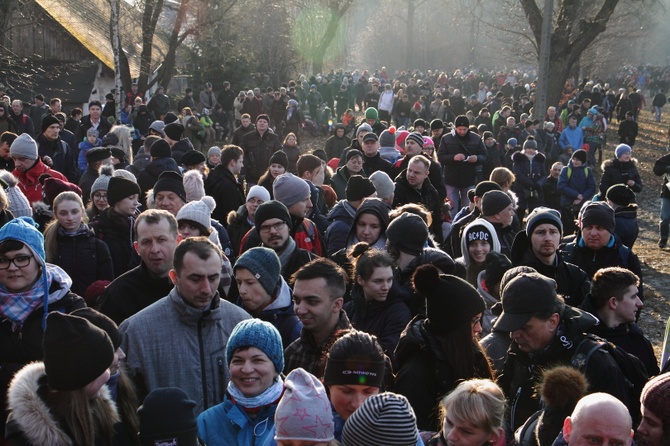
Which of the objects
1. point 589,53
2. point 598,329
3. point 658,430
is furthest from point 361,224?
point 589,53

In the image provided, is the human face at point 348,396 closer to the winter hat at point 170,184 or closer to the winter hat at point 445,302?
the winter hat at point 445,302

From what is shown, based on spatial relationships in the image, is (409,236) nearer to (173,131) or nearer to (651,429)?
(651,429)

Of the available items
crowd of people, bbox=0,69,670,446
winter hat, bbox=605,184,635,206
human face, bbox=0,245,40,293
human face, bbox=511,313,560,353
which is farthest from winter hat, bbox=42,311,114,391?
winter hat, bbox=605,184,635,206

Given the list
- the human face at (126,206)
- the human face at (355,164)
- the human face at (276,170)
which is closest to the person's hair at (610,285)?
the human face at (126,206)

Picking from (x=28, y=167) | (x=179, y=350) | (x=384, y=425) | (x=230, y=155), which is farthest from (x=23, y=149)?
(x=384, y=425)

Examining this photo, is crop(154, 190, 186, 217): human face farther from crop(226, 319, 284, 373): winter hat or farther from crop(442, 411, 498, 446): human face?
crop(442, 411, 498, 446): human face

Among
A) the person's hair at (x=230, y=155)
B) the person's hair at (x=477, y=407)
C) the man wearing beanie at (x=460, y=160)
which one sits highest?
the person's hair at (x=230, y=155)

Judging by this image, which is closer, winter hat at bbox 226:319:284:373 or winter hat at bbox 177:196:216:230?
winter hat at bbox 226:319:284:373

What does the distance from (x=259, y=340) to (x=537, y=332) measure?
5.12 feet

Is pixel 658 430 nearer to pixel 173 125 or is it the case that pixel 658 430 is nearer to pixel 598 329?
pixel 598 329

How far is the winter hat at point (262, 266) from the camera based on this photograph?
4.92 meters

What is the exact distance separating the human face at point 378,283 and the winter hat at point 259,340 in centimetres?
137

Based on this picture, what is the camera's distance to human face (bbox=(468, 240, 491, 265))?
650cm

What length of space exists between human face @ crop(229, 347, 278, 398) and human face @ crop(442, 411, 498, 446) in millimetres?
900
